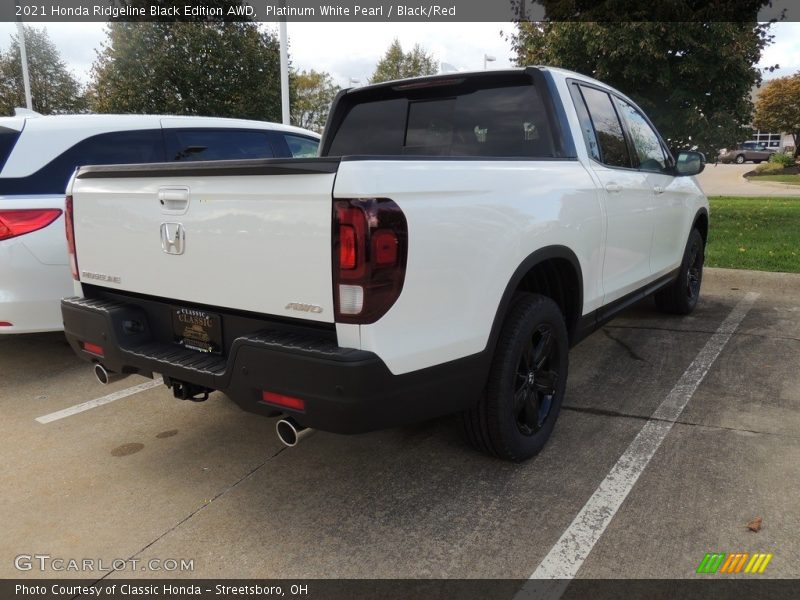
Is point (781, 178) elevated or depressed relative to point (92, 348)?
elevated

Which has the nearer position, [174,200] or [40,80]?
[174,200]

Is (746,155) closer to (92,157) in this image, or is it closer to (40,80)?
(40,80)

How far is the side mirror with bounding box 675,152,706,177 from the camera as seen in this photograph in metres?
4.93

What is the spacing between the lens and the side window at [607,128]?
392 cm

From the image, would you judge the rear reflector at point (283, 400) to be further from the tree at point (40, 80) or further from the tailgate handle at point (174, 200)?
the tree at point (40, 80)

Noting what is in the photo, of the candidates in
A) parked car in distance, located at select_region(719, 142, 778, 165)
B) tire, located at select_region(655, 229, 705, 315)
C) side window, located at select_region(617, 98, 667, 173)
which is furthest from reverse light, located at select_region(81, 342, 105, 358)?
parked car in distance, located at select_region(719, 142, 778, 165)

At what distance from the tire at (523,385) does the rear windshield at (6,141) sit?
11.5 ft

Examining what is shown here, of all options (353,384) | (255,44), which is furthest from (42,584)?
(255,44)

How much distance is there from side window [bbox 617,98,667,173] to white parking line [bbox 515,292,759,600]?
1.50 meters

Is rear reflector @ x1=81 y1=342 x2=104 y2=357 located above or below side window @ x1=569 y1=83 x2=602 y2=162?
below

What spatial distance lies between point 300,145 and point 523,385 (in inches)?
158

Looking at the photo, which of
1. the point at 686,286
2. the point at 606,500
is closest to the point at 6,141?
the point at 606,500

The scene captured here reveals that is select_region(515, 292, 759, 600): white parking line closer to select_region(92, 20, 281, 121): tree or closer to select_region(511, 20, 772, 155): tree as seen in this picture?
select_region(511, 20, 772, 155): tree

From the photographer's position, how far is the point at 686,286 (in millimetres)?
5797
